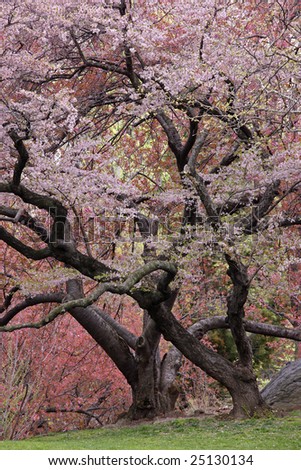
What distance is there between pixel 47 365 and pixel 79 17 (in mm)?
5320

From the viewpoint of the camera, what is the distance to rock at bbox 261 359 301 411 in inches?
400

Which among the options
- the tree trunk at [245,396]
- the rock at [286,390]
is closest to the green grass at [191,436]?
the tree trunk at [245,396]

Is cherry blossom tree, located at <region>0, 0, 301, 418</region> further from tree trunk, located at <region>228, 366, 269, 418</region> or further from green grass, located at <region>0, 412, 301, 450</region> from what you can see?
green grass, located at <region>0, 412, 301, 450</region>

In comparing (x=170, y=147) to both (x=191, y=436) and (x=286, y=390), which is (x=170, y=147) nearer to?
(x=191, y=436)

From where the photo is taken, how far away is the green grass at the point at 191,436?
22.8 ft

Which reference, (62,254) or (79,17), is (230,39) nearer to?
(79,17)

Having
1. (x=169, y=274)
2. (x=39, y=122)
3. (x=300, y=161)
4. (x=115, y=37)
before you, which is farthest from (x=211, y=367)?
(x=115, y=37)

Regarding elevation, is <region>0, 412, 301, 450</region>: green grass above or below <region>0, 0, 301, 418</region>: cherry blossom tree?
below

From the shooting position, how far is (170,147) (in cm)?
946

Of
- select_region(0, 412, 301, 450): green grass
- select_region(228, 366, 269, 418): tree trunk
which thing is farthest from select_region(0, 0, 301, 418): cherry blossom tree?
select_region(0, 412, 301, 450): green grass

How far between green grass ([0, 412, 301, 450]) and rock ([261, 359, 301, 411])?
641mm

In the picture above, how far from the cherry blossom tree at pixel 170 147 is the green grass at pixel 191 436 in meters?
0.73

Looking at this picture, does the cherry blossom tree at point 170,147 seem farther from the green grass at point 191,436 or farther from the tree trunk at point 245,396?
the green grass at point 191,436

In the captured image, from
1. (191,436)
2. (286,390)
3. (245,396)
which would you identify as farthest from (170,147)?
(286,390)
